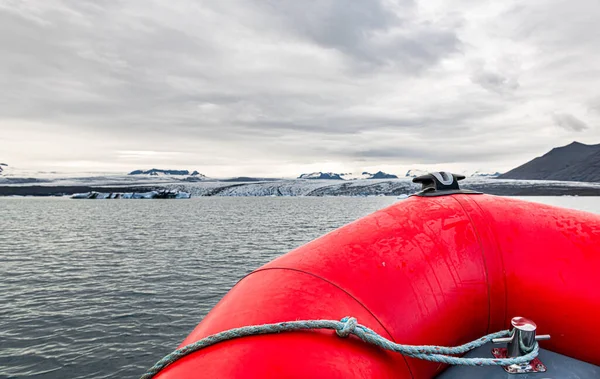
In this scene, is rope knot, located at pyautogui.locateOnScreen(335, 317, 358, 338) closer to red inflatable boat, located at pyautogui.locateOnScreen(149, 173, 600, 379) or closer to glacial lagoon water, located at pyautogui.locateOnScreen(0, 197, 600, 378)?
red inflatable boat, located at pyautogui.locateOnScreen(149, 173, 600, 379)

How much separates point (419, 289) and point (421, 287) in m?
0.02

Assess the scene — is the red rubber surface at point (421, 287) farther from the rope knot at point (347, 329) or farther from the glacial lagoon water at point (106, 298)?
the glacial lagoon water at point (106, 298)

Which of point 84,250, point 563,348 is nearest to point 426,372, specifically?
point 563,348

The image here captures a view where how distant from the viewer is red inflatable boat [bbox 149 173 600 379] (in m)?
1.59

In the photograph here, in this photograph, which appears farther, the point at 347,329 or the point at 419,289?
the point at 419,289

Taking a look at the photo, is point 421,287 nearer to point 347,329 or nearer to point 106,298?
point 347,329

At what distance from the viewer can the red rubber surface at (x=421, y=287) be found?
1.60 meters

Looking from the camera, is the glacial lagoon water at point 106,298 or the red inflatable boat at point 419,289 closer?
the red inflatable boat at point 419,289

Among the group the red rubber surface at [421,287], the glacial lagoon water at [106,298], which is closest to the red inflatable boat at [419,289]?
the red rubber surface at [421,287]

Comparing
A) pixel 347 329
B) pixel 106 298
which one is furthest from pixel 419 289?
pixel 106 298

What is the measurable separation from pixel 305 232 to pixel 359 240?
69.8 feet

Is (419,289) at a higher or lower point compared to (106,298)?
higher

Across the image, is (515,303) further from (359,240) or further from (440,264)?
(359,240)

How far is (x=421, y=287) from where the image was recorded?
7.09ft
